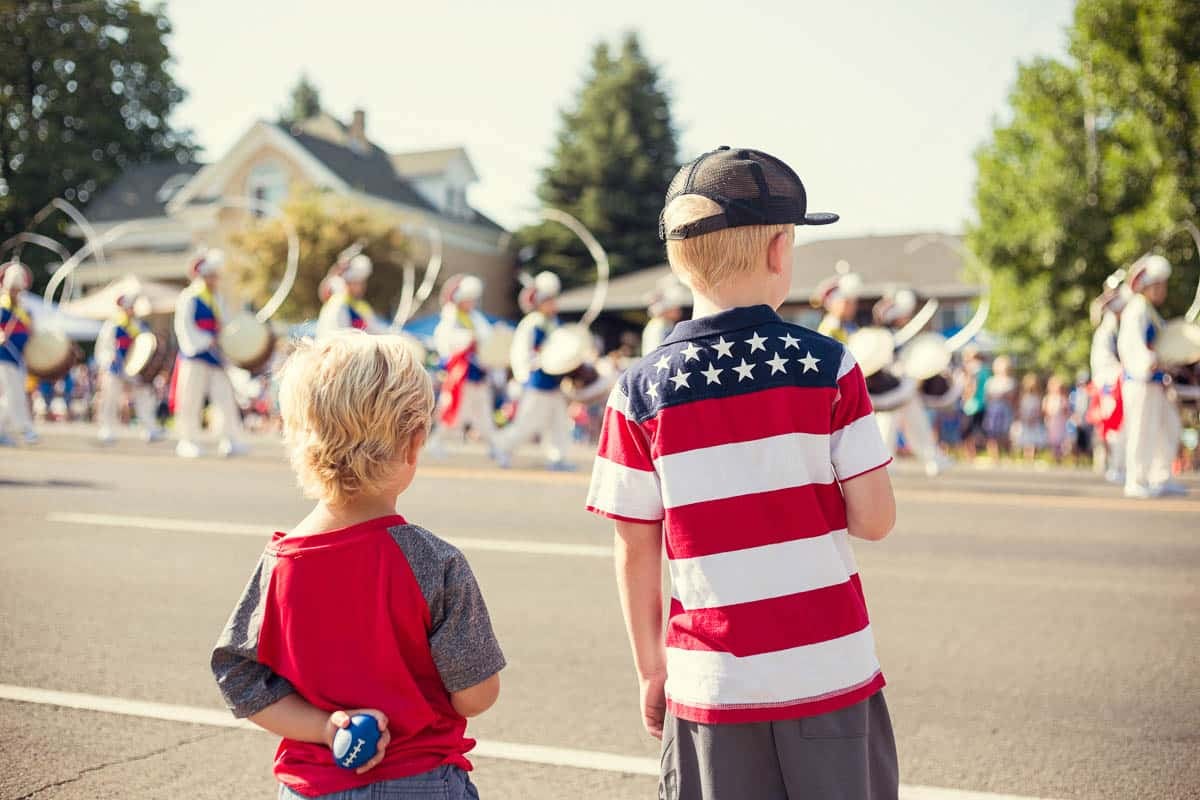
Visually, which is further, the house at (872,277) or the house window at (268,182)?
the house window at (268,182)

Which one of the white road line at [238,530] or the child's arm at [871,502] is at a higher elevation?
the child's arm at [871,502]

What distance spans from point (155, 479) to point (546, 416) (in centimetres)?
482

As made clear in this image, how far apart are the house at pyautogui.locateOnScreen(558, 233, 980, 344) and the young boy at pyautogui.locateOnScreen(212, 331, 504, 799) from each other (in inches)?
1226

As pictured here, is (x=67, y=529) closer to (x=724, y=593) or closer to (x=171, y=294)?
(x=724, y=593)

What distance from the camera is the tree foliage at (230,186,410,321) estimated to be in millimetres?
35562

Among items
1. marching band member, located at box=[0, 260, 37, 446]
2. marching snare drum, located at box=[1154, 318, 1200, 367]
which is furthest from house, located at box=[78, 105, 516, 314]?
marching snare drum, located at box=[1154, 318, 1200, 367]

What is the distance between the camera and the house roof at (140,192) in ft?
156

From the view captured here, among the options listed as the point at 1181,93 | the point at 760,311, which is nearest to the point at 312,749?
the point at 760,311

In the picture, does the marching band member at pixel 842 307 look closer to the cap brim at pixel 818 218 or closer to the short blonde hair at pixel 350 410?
the cap brim at pixel 818 218

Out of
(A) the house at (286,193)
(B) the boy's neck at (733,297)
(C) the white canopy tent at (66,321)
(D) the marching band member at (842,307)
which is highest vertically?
(A) the house at (286,193)

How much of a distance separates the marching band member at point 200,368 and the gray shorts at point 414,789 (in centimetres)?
1305

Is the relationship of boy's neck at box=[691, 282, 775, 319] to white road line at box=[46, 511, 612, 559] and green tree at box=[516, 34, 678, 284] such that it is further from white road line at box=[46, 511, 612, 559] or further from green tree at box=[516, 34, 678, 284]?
green tree at box=[516, 34, 678, 284]

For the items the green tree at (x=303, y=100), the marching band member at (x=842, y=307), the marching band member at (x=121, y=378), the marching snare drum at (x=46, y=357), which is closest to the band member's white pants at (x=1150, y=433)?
the marching band member at (x=842, y=307)

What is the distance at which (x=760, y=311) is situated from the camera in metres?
2.16
